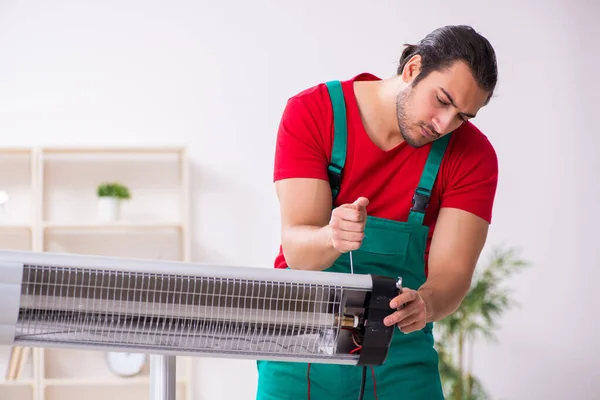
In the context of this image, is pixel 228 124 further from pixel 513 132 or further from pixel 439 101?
pixel 439 101

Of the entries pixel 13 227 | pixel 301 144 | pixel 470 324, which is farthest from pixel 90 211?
pixel 301 144

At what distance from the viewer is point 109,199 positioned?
376 cm

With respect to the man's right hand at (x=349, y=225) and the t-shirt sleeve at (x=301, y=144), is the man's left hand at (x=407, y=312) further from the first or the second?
the t-shirt sleeve at (x=301, y=144)

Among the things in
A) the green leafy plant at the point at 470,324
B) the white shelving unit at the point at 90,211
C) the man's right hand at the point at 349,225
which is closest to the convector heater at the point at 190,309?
the man's right hand at the point at 349,225

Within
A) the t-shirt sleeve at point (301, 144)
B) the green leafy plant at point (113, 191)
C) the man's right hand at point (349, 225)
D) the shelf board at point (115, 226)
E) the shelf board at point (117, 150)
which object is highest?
the t-shirt sleeve at point (301, 144)

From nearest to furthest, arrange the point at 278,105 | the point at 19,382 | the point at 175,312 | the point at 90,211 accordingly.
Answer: the point at 175,312, the point at 19,382, the point at 90,211, the point at 278,105

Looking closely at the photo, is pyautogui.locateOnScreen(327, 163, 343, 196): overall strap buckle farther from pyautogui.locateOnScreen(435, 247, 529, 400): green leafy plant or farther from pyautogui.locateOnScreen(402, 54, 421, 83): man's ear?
pyautogui.locateOnScreen(435, 247, 529, 400): green leafy plant

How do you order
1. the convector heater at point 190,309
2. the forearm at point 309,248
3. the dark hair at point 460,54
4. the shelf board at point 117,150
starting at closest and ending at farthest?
the convector heater at point 190,309 → the forearm at point 309,248 → the dark hair at point 460,54 → the shelf board at point 117,150

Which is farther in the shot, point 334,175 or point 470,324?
point 470,324

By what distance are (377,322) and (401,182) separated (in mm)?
528

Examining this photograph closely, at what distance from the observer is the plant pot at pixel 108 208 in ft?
12.3

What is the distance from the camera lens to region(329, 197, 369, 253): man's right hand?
1142 mm

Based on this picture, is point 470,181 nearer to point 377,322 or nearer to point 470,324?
point 377,322

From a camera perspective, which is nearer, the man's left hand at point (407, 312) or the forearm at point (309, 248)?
the man's left hand at point (407, 312)
